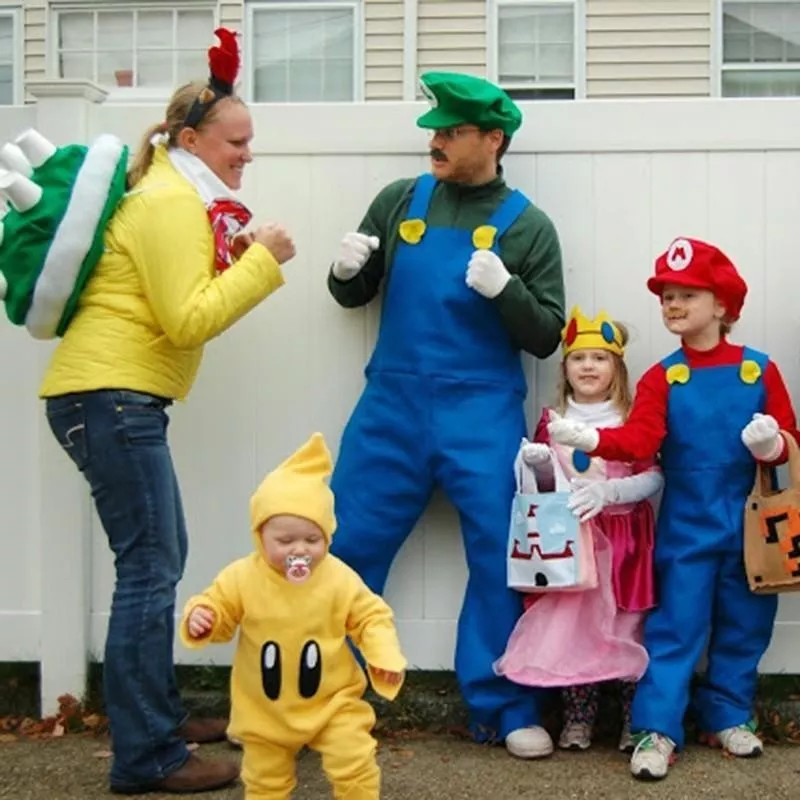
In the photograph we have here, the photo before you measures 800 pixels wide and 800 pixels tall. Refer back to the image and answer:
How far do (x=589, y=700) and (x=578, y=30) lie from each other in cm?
658

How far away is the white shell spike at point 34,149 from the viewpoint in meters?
3.83

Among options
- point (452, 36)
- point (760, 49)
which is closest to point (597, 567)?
point (452, 36)

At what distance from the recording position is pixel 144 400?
377 centimetres

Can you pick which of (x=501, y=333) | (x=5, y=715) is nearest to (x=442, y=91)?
(x=501, y=333)

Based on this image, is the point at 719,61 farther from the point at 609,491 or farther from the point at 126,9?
the point at 609,491

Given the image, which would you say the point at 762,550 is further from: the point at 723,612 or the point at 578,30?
the point at 578,30

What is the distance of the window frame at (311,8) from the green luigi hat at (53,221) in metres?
6.24

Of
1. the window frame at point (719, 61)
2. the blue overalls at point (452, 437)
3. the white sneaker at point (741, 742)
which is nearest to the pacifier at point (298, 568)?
the blue overalls at point (452, 437)

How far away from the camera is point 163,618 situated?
12.5 ft

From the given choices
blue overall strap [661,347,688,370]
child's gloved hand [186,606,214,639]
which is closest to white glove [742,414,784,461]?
blue overall strap [661,347,688,370]

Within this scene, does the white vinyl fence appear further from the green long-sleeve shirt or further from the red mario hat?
the red mario hat

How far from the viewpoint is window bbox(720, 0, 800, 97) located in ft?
32.3

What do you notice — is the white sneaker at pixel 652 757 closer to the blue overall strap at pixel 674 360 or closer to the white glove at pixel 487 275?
the blue overall strap at pixel 674 360

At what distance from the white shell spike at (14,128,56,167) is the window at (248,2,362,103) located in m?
6.40
